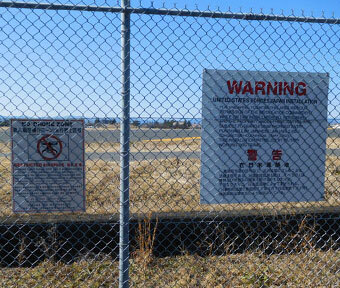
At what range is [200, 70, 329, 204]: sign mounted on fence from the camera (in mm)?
2854

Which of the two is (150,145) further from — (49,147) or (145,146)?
(49,147)

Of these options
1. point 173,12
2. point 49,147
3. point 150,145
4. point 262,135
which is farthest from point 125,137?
point 150,145

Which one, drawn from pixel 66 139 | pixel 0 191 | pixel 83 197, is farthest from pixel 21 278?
pixel 0 191

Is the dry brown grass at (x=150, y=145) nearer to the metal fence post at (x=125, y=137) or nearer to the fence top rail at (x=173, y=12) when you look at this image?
the metal fence post at (x=125, y=137)

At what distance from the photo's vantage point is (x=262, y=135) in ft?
9.64

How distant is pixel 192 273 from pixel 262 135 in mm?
1556

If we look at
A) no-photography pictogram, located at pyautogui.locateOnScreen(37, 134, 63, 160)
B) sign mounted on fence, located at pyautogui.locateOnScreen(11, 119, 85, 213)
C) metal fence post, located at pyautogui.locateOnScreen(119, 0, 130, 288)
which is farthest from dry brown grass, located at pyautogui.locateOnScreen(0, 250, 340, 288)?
no-photography pictogram, located at pyautogui.locateOnScreen(37, 134, 63, 160)

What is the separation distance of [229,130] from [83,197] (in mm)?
1189

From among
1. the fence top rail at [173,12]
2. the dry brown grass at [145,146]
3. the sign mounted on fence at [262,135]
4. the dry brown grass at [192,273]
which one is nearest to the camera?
the fence top rail at [173,12]

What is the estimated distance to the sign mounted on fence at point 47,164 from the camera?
8.25 feet

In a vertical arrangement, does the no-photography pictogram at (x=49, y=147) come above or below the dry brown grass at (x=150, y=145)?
below

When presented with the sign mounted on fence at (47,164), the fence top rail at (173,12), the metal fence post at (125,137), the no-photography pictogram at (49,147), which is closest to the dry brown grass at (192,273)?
the metal fence post at (125,137)

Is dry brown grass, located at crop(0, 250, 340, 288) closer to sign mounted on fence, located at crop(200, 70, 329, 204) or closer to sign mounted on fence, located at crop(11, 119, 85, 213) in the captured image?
sign mounted on fence, located at crop(200, 70, 329, 204)

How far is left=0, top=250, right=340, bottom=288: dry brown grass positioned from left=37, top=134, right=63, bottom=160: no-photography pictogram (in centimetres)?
137
